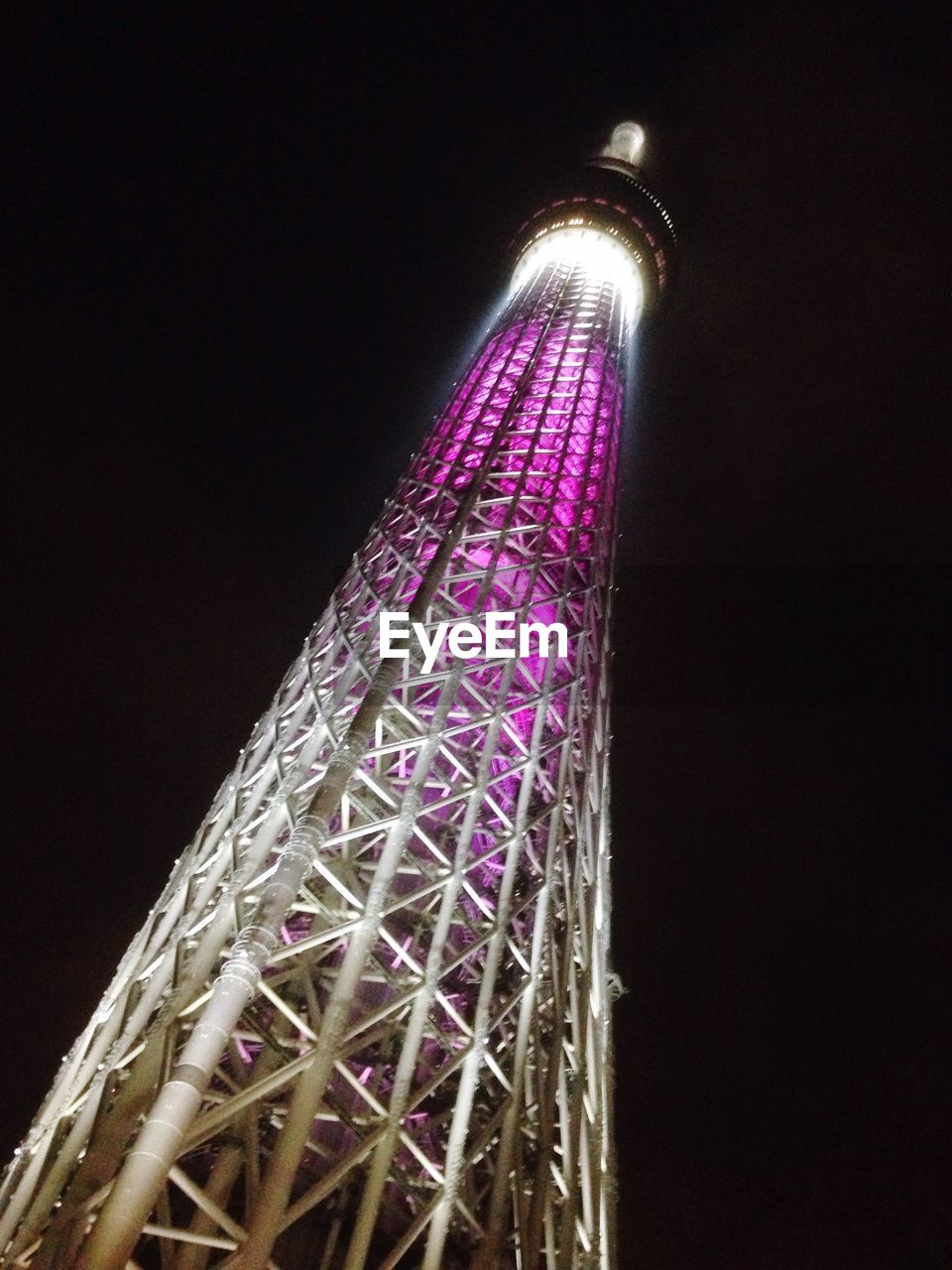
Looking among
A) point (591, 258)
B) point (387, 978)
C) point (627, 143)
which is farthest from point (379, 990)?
point (627, 143)

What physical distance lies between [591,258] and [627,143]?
1207 centimetres

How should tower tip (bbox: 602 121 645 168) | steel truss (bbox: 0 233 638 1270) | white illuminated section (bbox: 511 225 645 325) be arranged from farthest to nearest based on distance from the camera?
1. tower tip (bbox: 602 121 645 168)
2. white illuminated section (bbox: 511 225 645 325)
3. steel truss (bbox: 0 233 638 1270)

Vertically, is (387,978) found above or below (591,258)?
below

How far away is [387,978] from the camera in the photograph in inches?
377

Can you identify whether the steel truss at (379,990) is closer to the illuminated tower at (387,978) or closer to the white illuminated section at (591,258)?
the illuminated tower at (387,978)

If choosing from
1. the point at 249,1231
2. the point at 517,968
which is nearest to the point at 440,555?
the point at 517,968

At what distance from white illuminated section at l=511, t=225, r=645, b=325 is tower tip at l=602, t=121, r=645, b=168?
9.99 meters

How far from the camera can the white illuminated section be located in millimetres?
32781

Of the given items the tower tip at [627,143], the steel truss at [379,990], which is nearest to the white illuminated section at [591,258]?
the tower tip at [627,143]

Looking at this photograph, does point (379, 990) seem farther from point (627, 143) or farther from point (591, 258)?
point (627, 143)

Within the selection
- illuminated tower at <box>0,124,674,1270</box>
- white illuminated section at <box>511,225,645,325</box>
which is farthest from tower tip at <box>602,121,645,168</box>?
illuminated tower at <box>0,124,674,1270</box>

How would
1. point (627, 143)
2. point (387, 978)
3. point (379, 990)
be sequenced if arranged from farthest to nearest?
point (627, 143) < point (379, 990) < point (387, 978)

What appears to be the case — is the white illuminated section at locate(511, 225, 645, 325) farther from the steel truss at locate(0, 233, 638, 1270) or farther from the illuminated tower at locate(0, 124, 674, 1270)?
the steel truss at locate(0, 233, 638, 1270)

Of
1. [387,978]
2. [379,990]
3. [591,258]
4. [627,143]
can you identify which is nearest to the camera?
[387,978]
